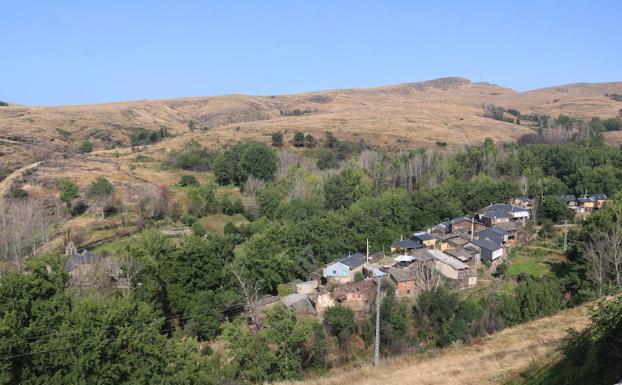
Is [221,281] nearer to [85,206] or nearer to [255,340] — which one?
[255,340]

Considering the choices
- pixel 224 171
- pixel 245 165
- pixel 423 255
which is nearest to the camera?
pixel 423 255

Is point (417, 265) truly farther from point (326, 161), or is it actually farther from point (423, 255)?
point (326, 161)

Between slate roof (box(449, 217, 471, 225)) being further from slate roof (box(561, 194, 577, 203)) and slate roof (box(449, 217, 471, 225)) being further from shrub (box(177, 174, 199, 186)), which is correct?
shrub (box(177, 174, 199, 186))

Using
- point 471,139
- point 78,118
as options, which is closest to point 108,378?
point 471,139

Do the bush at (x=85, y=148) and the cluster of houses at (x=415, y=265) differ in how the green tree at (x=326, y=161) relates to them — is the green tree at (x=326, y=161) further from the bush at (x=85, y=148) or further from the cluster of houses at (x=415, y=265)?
the bush at (x=85, y=148)

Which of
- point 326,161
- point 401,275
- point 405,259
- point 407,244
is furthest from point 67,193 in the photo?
point 401,275

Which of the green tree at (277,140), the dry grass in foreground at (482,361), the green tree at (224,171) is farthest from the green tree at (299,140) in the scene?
the dry grass in foreground at (482,361)
